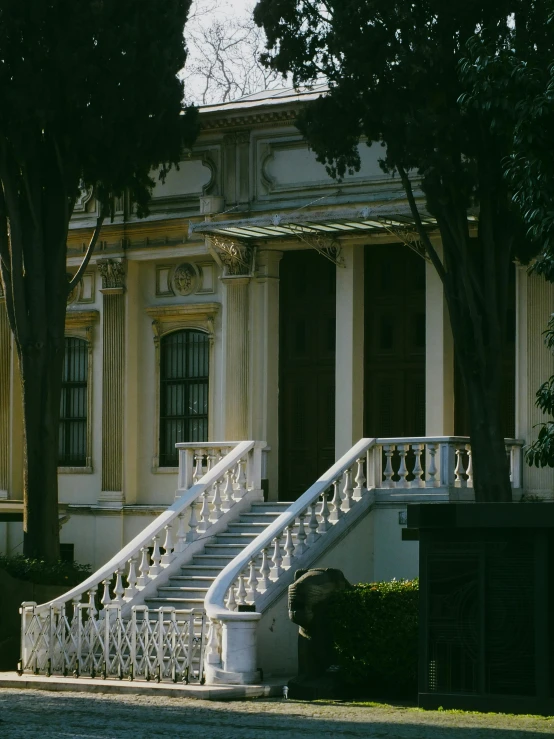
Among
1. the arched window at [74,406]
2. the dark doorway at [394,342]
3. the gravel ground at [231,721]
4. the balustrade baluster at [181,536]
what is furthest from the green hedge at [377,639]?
the arched window at [74,406]

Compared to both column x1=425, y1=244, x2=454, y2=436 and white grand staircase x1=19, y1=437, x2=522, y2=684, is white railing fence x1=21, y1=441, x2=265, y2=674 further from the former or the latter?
column x1=425, y1=244, x2=454, y2=436

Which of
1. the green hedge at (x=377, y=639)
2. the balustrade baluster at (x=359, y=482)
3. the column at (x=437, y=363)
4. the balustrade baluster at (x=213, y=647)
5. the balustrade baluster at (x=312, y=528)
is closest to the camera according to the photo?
the green hedge at (x=377, y=639)

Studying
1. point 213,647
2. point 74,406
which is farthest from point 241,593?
point 74,406

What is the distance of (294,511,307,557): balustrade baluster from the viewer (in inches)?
816

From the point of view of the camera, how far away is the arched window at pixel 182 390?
85.4ft

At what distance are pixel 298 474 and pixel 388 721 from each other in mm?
10338

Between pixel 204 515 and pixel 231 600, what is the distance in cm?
318

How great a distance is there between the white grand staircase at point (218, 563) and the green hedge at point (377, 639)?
114cm

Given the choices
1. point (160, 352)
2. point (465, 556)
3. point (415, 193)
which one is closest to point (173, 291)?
point (160, 352)

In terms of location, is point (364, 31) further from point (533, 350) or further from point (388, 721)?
point (388, 721)

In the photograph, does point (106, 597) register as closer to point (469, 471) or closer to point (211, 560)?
point (211, 560)

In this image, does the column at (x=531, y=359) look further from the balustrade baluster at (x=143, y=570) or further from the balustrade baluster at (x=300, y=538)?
the balustrade baluster at (x=143, y=570)

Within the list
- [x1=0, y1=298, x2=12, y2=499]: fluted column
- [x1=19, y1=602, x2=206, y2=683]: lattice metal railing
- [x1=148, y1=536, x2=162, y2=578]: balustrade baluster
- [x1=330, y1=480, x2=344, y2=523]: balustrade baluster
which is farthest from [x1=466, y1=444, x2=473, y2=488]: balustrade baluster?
[x1=0, y1=298, x2=12, y2=499]: fluted column

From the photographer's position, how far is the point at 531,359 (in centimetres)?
2262
